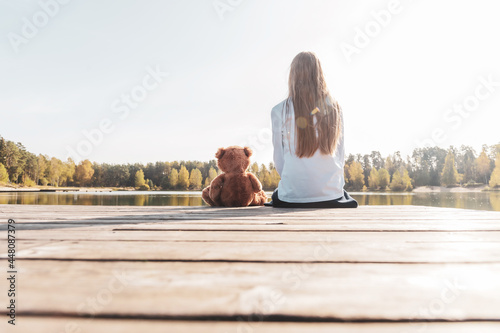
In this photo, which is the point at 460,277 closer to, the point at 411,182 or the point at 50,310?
the point at 50,310

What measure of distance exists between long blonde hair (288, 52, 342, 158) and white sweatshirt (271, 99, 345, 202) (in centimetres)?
7

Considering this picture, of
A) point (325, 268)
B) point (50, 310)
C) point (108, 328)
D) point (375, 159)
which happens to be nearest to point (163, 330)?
point (108, 328)

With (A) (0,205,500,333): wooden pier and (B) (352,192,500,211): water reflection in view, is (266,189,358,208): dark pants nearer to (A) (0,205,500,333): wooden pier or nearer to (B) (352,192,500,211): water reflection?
(A) (0,205,500,333): wooden pier

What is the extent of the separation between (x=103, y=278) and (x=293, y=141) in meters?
2.14

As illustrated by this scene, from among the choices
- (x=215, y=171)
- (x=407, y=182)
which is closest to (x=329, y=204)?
(x=215, y=171)

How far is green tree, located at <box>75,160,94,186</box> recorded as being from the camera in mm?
46562

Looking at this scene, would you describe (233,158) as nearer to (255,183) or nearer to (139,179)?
(255,183)

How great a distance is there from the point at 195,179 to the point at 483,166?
40.1 meters

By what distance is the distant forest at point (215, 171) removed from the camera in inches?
1506

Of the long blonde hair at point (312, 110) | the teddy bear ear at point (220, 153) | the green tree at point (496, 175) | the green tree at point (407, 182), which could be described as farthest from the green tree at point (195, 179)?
the long blonde hair at point (312, 110)

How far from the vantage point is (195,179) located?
4841 centimetres

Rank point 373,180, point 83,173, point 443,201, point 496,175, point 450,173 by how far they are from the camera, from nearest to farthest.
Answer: point 443,201 < point 496,175 < point 450,173 < point 373,180 < point 83,173

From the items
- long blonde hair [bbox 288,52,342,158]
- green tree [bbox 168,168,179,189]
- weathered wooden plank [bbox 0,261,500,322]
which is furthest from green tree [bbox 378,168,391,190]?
weathered wooden plank [bbox 0,261,500,322]

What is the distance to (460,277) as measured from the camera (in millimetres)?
646
